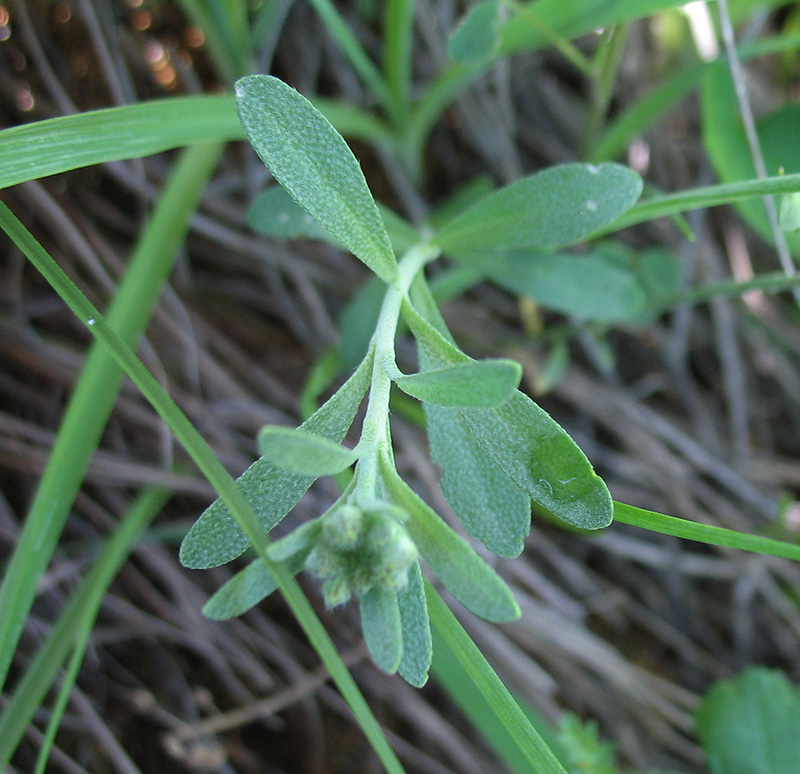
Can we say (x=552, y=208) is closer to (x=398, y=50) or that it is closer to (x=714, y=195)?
(x=714, y=195)

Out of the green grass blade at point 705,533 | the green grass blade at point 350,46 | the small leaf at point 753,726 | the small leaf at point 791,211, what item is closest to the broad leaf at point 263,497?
the green grass blade at point 705,533

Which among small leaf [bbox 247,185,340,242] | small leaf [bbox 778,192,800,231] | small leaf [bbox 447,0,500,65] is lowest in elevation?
small leaf [bbox 778,192,800,231]

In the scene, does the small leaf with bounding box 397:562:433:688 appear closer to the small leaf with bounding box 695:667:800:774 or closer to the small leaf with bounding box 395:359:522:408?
the small leaf with bounding box 395:359:522:408

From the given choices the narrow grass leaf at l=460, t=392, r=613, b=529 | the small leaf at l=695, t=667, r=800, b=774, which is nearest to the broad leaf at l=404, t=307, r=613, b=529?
the narrow grass leaf at l=460, t=392, r=613, b=529

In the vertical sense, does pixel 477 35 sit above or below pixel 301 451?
→ above

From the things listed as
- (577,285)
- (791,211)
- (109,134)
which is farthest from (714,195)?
(109,134)

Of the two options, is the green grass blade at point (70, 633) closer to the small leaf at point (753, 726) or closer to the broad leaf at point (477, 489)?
the broad leaf at point (477, 489)

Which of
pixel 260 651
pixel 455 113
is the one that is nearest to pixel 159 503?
pixel 260 651
